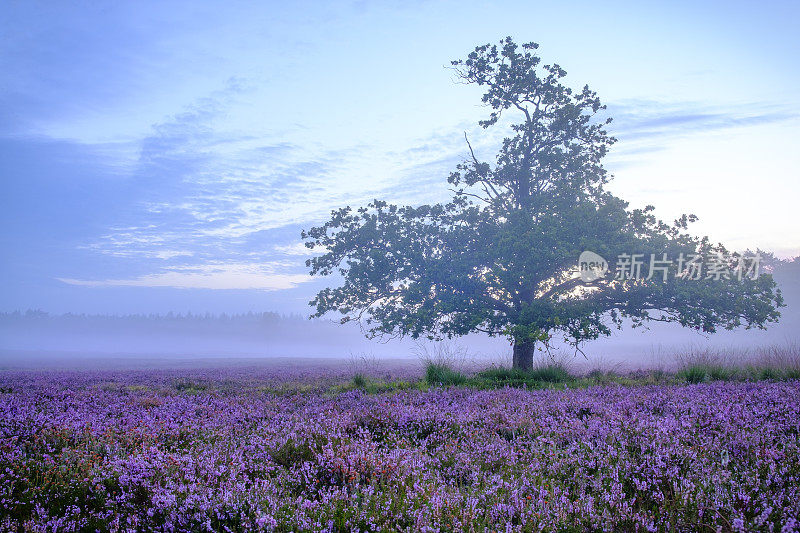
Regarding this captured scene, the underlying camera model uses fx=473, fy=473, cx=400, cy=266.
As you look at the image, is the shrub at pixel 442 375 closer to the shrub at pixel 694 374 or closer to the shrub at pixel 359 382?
the shrub at pixel 359 382

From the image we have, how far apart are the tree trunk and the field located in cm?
800

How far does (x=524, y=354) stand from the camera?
15812 millimetres

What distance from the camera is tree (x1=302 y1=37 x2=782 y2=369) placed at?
1412 cm

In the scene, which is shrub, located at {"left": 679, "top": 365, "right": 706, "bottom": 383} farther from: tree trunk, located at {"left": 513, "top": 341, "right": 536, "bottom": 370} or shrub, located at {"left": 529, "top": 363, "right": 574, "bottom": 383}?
tree trunk, located at {"left": 513, "top": 341, "right": 536, "bottom": 370}

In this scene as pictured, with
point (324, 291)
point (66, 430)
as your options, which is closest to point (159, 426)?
point (66, 430)

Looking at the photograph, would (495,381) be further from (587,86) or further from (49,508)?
(587,86)

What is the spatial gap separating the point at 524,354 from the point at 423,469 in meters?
12.0

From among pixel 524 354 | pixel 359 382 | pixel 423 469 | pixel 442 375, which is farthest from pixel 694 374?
pixel 423 469

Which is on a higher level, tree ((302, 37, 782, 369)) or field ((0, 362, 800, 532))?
tree ((302, 37, 782, 369))

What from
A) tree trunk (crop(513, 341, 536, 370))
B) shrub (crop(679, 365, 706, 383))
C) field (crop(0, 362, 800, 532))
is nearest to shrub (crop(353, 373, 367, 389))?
tree trunk (crop(513, 341, 536, 370))

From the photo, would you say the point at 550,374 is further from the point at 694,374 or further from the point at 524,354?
the point at 694,374

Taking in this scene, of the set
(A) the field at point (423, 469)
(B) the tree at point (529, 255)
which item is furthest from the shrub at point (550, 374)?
(A) the field at point (423, 469)

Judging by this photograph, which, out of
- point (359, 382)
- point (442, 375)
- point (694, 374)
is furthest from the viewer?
point (359, 382)

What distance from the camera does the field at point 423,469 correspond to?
133 inches
